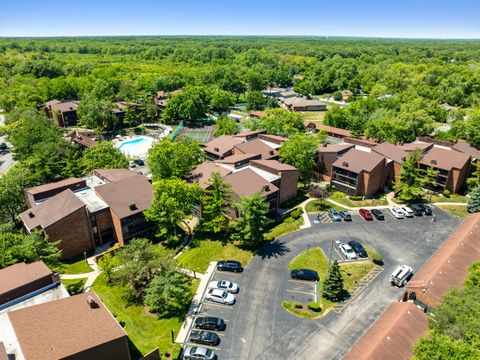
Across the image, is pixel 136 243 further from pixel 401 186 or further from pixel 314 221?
pixel 401 186

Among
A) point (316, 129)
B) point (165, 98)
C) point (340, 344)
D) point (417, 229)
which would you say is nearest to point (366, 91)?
point (316, 129)

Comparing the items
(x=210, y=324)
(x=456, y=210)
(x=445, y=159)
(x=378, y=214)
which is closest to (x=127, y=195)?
(x=210, y=324)

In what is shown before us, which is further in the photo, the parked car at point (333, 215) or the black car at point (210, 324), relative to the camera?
the parked car at point (333, 215)

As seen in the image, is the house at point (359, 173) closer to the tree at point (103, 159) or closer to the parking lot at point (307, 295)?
the parking lot at point (307, 295)

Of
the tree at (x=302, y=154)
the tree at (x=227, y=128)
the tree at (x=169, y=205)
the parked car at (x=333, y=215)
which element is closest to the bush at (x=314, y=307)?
the parked car at (x=333, y=215)

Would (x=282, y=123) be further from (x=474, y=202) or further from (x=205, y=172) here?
(x=474, y=202)

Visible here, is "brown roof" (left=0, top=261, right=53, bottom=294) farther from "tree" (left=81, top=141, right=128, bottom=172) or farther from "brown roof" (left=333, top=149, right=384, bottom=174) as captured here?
"brown roof" (left=333, top=149, right=384, bottom=174)
